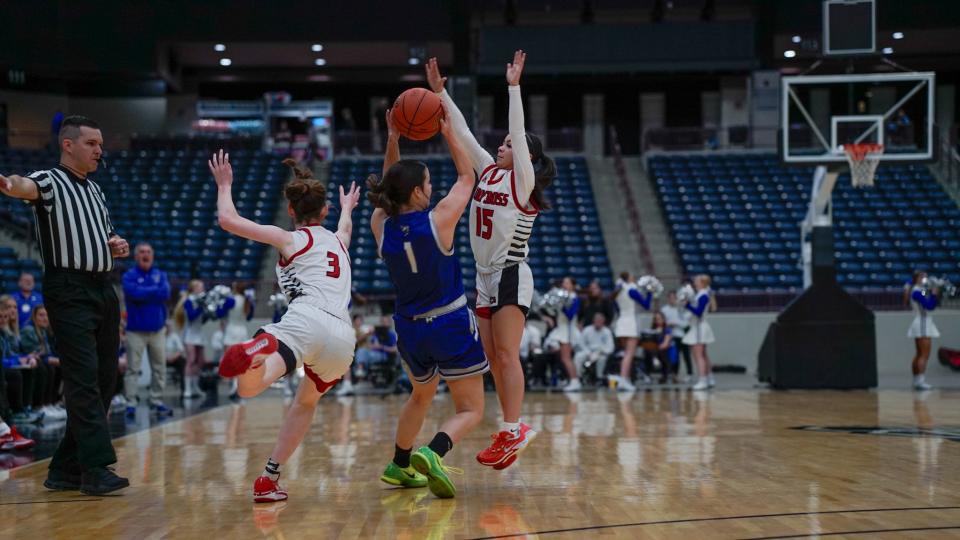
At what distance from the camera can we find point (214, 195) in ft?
83.6

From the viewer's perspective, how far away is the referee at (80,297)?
5629 millimetres

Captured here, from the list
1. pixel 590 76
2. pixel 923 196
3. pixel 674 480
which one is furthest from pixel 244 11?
pixel 674 480

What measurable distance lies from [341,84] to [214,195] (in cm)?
858

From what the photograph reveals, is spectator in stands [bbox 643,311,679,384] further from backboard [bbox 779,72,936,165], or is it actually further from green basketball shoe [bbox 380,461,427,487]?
green basketball shoe [bbox 380,461,427,487]

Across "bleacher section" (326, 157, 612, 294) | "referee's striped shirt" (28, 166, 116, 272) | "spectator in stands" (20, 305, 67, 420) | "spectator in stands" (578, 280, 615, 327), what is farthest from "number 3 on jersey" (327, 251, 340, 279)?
"bleacher section" (326, 157, 612, 294)

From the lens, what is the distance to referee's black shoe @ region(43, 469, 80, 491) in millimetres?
5801

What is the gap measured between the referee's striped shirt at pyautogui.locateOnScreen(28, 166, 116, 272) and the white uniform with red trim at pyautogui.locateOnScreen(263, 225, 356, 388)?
1125mm

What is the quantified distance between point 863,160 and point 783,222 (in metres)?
8.75

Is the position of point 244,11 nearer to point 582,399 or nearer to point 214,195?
point 214,195

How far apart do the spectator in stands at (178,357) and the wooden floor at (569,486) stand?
17.5 feet

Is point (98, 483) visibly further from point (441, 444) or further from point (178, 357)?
point (178, 357)

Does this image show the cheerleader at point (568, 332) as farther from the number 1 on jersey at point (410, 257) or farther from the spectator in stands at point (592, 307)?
the number 1 on jersey at point (410, 257)

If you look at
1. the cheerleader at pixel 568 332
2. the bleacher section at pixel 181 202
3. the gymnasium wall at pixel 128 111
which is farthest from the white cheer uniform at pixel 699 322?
the gymnasium wall at pixel 128 111

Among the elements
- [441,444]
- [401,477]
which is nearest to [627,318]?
[401,477]
